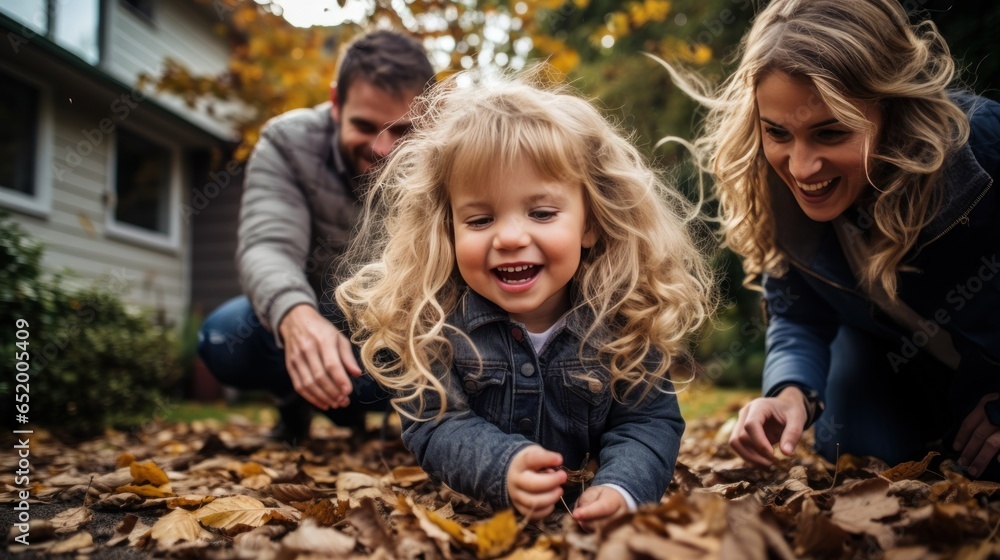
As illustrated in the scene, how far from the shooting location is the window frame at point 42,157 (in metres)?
6.02

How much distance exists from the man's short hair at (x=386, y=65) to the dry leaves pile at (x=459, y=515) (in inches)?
57.7

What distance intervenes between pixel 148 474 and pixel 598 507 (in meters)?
1.37

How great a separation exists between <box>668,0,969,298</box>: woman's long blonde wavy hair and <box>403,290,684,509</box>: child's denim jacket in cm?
81

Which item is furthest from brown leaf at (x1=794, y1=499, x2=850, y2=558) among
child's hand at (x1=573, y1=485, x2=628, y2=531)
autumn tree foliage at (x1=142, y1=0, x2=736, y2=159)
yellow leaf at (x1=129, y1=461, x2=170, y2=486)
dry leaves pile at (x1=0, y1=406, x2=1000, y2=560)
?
autumn tree foliage at (x1=142, y1=0, x2=736, y2=159)

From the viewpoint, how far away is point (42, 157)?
619 centimetres

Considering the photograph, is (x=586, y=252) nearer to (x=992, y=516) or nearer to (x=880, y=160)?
(x=880, y=160)

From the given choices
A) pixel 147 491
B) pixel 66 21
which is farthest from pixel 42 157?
pixel 147 491

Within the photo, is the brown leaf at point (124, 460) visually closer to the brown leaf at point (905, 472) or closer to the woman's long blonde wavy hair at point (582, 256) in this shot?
the woman's long blonde wavy hair at point (582, 256)

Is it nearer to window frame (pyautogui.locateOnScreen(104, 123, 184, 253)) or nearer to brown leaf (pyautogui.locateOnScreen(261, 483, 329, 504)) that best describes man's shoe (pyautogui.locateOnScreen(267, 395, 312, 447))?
brown leaf (pyautogui.locateOnScreen(261, 483, 329, 504))

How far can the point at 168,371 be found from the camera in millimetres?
4672

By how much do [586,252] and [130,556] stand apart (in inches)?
52.4

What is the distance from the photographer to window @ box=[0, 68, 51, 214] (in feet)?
19.7

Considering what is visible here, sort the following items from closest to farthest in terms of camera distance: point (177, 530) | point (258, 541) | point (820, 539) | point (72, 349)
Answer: point (820, 539), point (258, 541), point (177, 530), point (72, 349)

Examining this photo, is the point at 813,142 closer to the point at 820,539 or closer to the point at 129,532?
the point at 820,539
